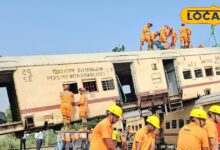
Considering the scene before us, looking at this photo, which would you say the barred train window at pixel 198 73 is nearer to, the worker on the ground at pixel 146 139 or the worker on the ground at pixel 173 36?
the worker on the ground at pixel 173 36

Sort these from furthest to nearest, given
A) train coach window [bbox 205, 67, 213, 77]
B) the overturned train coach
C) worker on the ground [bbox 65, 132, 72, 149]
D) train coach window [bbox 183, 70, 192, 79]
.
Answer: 1. train coach window [bbox 205, 67, 213, 77]
2. train coach window [bbox 183, 70, 192, 79]
3. the overturned train coach
4. worker on the ground [bbox 65, 132, 72, 149]

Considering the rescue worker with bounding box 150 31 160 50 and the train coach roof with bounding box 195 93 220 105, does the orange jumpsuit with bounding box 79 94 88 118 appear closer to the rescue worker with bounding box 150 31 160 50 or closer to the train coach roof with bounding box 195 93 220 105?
the train coach roof with bounding box 195 93 220 105

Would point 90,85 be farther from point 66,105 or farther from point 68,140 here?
point 68,140

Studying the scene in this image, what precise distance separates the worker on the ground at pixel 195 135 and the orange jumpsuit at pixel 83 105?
866cm

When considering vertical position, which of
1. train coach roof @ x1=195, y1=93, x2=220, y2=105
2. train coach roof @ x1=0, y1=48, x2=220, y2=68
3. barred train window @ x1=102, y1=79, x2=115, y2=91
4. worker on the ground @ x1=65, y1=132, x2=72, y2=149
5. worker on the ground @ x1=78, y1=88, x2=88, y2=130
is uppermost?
train coach roof @ x1=0, y1=48, x2=220, y2=68

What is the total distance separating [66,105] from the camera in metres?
14.5

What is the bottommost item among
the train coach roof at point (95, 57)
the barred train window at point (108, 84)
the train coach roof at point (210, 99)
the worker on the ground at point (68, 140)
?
the worker on the ground at point (68, 140)

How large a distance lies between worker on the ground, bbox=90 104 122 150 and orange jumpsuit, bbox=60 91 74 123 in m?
8.24

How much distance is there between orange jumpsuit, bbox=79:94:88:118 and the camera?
14875mm

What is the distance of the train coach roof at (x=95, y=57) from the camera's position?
14.1 m

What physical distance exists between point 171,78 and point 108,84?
3.56 m

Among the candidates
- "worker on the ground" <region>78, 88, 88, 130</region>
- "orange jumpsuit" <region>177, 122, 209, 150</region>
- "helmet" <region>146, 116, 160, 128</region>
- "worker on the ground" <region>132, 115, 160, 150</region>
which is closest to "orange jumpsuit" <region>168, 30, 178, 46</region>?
"worker on the ground" <region>78, 88, 88, 130</region>

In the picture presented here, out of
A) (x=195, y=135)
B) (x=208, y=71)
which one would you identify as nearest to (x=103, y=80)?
(x=208, y=71)

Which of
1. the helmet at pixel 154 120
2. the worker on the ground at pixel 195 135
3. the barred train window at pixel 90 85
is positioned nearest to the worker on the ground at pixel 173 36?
the barred train window at pixel 90 85
